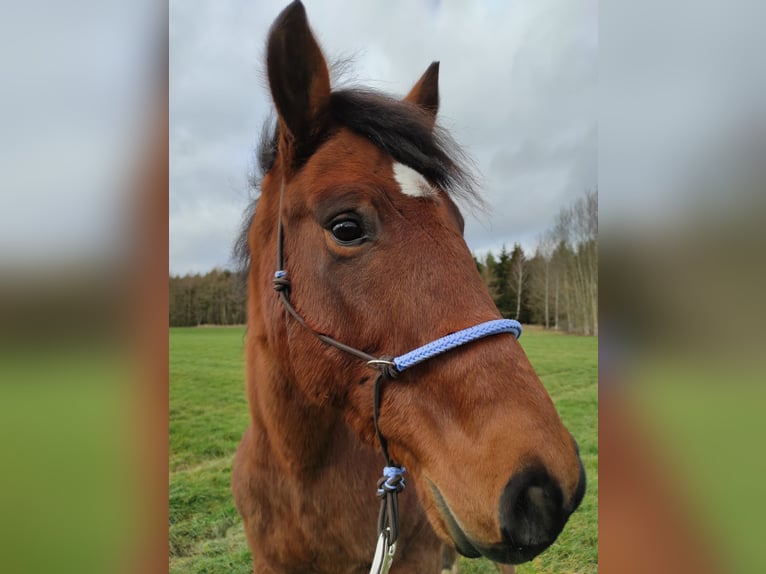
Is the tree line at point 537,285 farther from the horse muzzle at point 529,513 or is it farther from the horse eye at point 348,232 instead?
the horse muzzle at point 529,513

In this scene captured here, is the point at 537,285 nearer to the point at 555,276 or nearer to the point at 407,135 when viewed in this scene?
the point at 555,276

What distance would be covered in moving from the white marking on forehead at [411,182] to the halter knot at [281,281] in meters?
0.46

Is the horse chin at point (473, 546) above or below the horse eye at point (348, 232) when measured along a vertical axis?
below

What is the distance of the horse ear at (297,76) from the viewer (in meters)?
1.25

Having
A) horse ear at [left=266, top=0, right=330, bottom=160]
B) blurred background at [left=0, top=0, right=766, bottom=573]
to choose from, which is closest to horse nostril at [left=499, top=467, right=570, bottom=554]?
blurred background at [left=0, top=0, right=766, bottom=573]

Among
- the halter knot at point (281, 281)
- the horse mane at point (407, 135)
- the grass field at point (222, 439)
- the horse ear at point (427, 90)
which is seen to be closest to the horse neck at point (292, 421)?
the halter knot at point (281, 281)

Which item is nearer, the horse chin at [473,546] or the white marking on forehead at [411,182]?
the horse chin at [473,546]

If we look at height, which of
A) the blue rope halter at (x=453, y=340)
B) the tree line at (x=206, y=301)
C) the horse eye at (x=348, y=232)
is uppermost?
the horse eye at (x=348, y=232)

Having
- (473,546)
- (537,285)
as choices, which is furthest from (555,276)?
(473,546)
